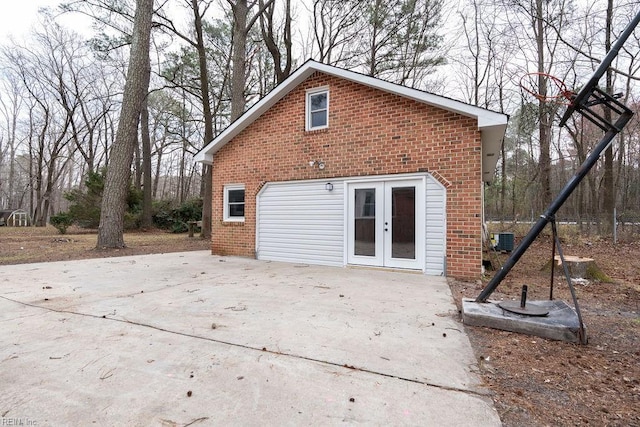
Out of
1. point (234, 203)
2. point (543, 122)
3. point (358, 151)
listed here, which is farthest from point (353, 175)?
point (543, 122)

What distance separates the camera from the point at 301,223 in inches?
328

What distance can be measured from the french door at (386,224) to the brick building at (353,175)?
0.02m

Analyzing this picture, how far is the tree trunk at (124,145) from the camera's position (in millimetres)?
10156

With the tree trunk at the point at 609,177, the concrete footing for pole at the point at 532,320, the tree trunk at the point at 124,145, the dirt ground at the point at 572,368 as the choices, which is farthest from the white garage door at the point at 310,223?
the tree trunk at the point at 609,177

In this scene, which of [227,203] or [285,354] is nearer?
[285,354]

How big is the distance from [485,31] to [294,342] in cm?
2002

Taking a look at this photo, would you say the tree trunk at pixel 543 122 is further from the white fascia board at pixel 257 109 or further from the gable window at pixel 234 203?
the gable window at pixel 234 203

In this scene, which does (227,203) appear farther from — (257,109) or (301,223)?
(257,109)

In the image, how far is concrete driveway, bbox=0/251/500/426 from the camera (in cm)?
196

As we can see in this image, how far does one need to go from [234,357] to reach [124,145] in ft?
32.8

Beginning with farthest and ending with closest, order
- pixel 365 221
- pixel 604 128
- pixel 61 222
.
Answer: pixel 61 222, pixel 365 221, pixel 604 128

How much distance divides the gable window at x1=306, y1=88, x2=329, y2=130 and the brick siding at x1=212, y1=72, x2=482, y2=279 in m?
0.16

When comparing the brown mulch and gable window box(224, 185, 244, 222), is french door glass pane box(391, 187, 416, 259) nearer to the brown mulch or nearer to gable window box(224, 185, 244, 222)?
the brown mulch

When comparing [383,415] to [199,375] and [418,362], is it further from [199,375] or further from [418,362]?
[199,375]
